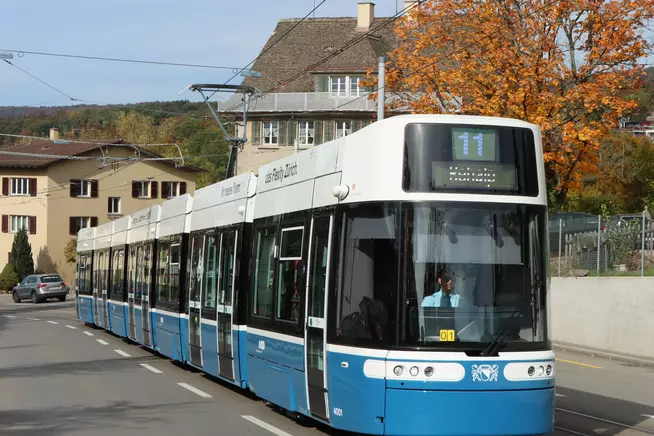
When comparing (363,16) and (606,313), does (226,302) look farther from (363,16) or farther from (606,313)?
(363,16)

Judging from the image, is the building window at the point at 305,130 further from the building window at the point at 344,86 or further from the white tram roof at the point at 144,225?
the white tram roof at the point at 144,225

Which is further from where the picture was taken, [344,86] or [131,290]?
[344,86]

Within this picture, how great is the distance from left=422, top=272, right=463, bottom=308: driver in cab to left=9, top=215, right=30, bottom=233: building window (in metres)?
78.4

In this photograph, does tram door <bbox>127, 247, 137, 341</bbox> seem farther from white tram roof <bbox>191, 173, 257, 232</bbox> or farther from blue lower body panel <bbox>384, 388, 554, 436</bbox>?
blue lower body panel <bbox>384, 388, 554, 436</bbox>

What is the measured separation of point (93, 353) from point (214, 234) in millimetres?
7921

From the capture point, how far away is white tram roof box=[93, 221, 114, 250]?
29.9m

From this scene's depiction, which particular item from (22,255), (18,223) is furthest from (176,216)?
(18,223)

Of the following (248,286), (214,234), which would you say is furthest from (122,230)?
(248,286)

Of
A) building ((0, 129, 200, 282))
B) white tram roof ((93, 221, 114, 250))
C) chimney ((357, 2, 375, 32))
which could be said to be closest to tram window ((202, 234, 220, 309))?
white tram roof ((93, 221, 114, 250))

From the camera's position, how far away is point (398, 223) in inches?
395

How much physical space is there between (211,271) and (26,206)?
7161cm

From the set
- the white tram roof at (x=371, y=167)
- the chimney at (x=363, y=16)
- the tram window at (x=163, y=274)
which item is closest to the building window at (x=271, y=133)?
the chimney at (x=363, y=16)

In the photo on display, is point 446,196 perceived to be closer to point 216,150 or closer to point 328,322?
point 328,322

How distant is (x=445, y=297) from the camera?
9.79 metres
